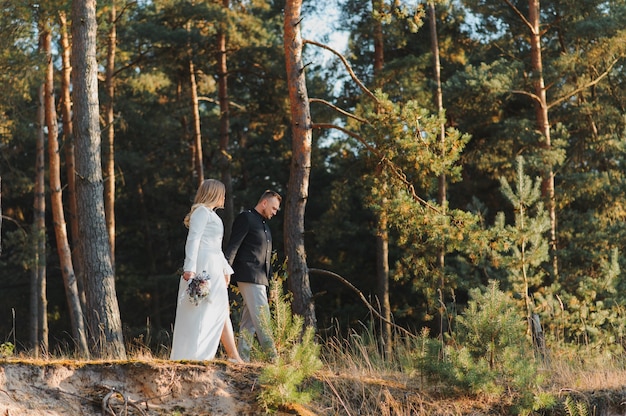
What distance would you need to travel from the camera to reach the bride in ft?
24.5

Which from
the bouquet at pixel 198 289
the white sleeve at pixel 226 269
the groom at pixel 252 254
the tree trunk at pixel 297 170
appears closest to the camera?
the bouquet at pixel 198 289

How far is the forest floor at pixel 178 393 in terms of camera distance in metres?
6.11

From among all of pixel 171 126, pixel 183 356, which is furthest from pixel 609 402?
pixel 171 126

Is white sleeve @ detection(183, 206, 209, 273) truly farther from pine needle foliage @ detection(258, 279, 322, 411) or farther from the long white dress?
pine needle foliage @ detection(258, 279, 322, 411)

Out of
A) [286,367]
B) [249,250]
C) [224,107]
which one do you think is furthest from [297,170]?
[224,107]

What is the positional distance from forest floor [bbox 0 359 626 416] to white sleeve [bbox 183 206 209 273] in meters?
1.08

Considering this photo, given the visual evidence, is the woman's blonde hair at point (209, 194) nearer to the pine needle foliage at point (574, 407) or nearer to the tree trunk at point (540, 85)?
the pine needle foliage at point (574, 407)

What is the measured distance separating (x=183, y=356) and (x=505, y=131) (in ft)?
47.8

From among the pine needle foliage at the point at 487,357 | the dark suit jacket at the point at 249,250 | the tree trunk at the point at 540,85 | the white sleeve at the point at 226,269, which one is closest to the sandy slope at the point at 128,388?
the white sleeve at the point at 226,269

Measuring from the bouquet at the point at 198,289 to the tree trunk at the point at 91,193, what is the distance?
2.57m

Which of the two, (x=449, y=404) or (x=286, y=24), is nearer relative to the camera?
(x=449, y=404)

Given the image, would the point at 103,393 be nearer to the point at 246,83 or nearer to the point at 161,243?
the point at 246,83

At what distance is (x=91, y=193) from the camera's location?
33.0 ft

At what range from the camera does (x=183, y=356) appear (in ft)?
24.4
